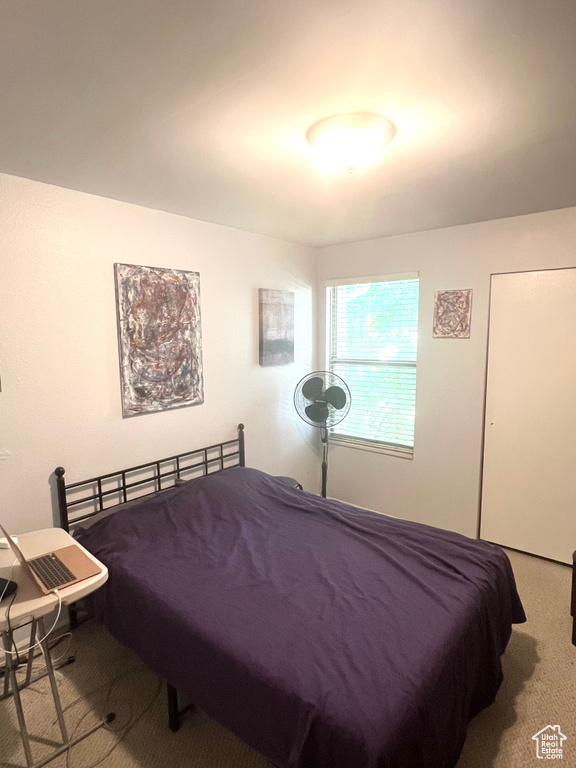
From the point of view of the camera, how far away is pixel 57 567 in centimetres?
166

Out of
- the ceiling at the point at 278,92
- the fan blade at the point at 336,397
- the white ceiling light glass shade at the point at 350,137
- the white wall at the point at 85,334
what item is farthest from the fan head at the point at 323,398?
the white ceiling light glass shade at the point at 350,137

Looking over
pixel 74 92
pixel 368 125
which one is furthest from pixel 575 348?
pixel 74 92

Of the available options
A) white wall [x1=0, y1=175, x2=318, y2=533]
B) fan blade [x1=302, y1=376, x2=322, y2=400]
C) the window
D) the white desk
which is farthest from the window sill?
the white desk

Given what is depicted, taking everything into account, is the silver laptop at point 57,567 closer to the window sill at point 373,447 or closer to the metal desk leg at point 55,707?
the metal desk leg at point 55,707

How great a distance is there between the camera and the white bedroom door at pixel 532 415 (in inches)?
112

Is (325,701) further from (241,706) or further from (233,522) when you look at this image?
(233,522)

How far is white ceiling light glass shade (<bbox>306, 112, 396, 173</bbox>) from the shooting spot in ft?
5.13

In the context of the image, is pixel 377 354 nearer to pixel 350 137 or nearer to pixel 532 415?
pixel 532 415

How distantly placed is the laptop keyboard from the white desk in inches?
1.4

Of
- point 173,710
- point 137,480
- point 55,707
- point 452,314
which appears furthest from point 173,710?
point 452,314

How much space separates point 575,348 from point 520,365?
34cm

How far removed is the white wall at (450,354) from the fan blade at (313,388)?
0.80 metres

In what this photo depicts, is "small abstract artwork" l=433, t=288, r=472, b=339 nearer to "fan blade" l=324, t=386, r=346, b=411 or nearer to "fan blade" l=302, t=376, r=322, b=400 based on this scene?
"fan blade" l=324, t=386, r=346, b=411

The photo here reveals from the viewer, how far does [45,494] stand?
2307 mm
